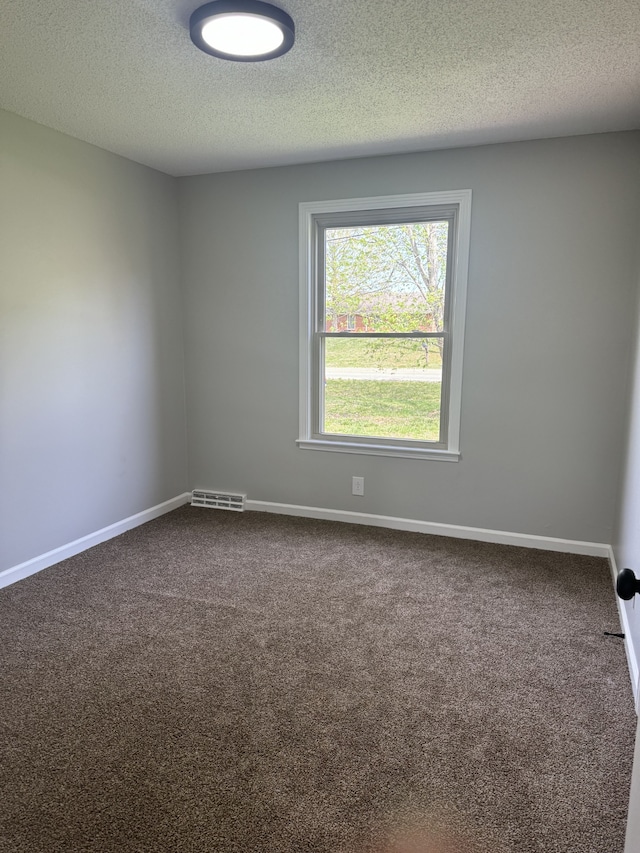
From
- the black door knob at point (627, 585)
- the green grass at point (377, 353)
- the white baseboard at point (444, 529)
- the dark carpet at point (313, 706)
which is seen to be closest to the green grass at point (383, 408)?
the green grass at point (377, 353)

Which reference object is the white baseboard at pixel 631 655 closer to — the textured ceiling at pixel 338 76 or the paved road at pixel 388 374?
the paved road at pixel 388 374

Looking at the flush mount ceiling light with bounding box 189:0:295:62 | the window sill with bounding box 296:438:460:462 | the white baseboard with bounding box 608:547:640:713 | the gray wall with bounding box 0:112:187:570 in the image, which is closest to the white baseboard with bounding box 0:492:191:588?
the gray wall with bounding box 0:112:187:570

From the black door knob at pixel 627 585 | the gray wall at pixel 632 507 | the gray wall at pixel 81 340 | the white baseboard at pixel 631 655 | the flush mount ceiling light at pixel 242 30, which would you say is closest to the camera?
the black door knob at pixel 627 585

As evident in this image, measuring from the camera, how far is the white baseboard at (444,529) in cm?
345

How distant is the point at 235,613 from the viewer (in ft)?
8.92

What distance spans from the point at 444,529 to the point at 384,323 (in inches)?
58.5

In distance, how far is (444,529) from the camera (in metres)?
3.76

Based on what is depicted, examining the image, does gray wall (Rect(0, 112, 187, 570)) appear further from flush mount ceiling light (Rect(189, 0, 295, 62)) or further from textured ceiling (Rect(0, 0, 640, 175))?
flush mount ceiling light (Rect(189, 0, 295, 62))

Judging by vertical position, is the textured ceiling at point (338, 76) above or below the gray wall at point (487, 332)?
above

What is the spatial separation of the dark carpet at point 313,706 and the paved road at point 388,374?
1225 mm

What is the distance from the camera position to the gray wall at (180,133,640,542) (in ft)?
10.5

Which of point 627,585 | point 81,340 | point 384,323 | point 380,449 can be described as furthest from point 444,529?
point 627,585

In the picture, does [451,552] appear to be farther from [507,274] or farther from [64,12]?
[64,12]

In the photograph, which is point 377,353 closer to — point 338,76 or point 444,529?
point 444,529
